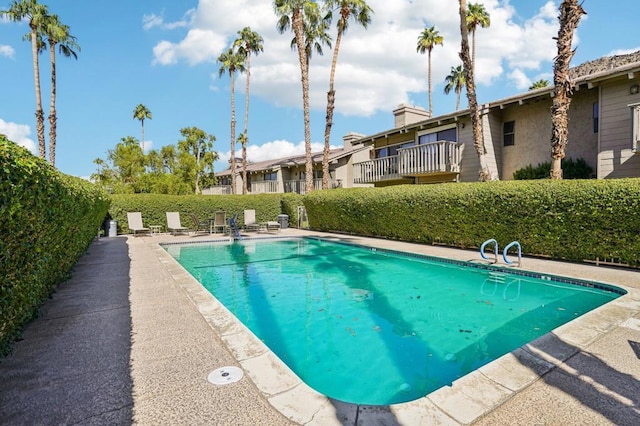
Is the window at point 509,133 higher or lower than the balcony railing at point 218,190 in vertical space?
higher

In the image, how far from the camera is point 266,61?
1299 inches

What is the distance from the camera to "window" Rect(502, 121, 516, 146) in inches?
625

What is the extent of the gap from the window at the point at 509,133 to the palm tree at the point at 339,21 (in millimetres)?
10210

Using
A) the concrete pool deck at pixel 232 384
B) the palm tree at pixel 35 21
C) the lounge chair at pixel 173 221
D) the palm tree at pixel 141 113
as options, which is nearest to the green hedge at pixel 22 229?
the concrete pool deck at pixel 232 384

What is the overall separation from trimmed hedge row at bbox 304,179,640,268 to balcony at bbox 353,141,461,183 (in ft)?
13.9

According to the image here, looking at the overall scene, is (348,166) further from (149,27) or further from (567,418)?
(567,418)

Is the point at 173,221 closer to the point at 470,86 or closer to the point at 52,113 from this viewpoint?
the point at 470,86

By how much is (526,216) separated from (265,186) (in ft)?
91.2

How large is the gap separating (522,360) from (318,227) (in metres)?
16.5

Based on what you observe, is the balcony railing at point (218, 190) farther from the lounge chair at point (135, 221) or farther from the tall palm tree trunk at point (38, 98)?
the lounge chair at point (135, 221)

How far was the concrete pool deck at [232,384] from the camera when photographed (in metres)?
2.55

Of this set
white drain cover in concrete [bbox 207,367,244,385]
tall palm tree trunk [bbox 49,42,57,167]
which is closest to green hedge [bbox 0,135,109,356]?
white drain cover in concrete [bbox 207,367,244,385]

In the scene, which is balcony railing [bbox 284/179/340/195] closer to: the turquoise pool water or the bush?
the bush

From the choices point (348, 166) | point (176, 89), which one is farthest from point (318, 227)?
point (176, 89)
